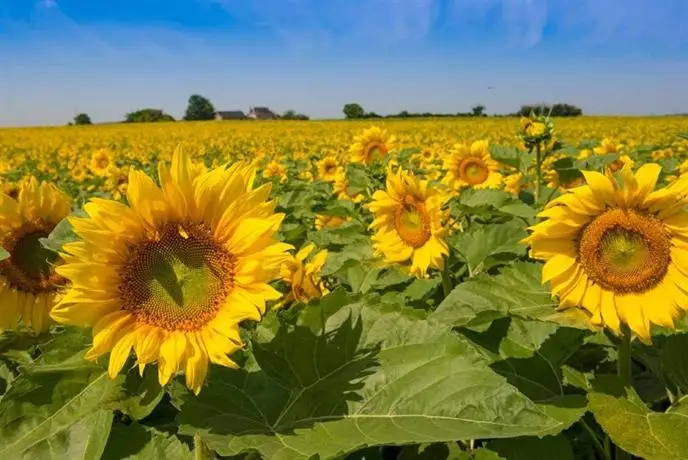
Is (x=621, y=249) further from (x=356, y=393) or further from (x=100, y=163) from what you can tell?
(x=100, y=163)

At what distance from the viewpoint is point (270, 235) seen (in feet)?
5.84

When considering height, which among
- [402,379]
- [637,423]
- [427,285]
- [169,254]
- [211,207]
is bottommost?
[427,285]

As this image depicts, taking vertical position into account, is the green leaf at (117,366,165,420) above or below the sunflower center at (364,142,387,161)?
above

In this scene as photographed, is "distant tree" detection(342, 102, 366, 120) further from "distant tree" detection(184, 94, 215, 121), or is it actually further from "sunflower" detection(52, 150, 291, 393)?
"sunflower" detection(52, 150, 291, 393)

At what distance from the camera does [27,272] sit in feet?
7.43

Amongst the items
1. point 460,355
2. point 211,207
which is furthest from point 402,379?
point 211,207

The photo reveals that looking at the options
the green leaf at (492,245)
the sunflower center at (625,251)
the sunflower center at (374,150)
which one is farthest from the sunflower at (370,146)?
the sunflower center at (625,251)

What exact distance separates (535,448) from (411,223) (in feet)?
6.17

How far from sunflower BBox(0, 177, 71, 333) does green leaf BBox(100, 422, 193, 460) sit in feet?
2.31

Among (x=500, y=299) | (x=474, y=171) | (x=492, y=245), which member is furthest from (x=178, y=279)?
(x=474, y=171)

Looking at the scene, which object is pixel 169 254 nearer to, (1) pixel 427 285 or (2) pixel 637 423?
(2) pixel 637 423

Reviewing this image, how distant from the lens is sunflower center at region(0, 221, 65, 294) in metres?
2.25

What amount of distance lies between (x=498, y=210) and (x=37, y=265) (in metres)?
2.24

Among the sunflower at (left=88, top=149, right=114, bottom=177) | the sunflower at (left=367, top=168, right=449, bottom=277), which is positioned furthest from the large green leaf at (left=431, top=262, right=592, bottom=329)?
the sunflower at (left=88, top=149, right=114, bottom=177)
